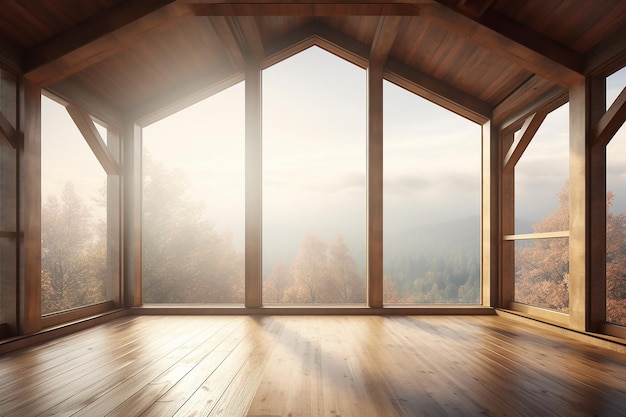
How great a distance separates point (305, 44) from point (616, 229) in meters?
4.66

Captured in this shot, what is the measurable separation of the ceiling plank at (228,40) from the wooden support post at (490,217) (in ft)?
12.4

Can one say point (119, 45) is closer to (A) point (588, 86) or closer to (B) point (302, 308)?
(B) point (302, 308)

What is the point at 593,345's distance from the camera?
155 inches

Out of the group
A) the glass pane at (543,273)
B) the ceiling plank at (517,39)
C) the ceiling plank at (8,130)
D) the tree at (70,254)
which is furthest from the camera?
the glass pane at (543,273)

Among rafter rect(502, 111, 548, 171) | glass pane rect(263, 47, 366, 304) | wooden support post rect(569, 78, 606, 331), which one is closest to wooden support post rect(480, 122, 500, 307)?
rafter rect(502, 111, 548, 171)

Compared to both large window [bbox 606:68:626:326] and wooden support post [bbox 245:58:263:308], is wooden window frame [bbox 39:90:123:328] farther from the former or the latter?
large window [bbox 606:68:626:326]

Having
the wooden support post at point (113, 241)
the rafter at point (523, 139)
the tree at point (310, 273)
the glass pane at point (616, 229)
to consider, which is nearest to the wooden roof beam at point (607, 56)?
the glass pane at point (616, 229)

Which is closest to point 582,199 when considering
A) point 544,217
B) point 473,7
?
point 544,217

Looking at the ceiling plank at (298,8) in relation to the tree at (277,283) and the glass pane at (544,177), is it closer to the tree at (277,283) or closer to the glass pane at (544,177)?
the glass pane at (544,177)

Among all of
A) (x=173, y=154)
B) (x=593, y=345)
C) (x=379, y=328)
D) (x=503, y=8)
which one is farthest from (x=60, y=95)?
(x=593, y=345)

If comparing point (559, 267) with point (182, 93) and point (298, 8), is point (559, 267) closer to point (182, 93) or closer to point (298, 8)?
point (298, 8)

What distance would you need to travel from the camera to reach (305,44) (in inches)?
244

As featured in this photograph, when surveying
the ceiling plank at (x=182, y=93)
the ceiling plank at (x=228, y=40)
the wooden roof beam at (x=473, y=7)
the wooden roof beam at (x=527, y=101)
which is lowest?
the wooden roof beam at (x=527, y=101)

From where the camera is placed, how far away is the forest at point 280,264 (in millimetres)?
5496
